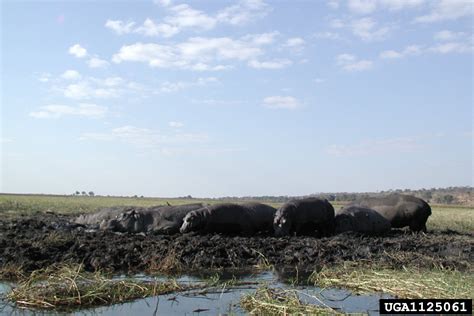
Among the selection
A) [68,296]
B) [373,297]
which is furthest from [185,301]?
[373,297]

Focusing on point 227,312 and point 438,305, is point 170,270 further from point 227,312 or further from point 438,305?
point 438,305

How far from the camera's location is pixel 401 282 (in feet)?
27.4

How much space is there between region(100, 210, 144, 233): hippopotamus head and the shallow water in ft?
24.4

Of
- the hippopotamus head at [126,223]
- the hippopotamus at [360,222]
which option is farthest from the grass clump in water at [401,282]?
the hippopotamus head at [126,223]

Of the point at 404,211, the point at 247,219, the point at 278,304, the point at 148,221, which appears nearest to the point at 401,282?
the point at 278,304

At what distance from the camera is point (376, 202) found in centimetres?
2141

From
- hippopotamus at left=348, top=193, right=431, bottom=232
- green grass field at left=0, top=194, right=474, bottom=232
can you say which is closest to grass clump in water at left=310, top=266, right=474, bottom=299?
hippopotamus at left=348, top=193, right=431, bottom=232

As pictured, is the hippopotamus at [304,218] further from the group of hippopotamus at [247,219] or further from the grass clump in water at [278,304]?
the grass clump in water at [278,304]

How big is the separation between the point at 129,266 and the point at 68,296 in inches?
117

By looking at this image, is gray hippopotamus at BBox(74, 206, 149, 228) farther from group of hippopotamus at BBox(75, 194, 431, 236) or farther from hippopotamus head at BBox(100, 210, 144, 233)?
hippopotamus head at BBox(100, 210, 144, 233)

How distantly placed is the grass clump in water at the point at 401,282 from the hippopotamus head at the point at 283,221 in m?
5.75

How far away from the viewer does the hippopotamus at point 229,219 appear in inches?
629

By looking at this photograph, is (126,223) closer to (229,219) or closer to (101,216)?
(101,216)

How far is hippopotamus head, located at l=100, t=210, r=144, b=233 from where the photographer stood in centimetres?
1634
